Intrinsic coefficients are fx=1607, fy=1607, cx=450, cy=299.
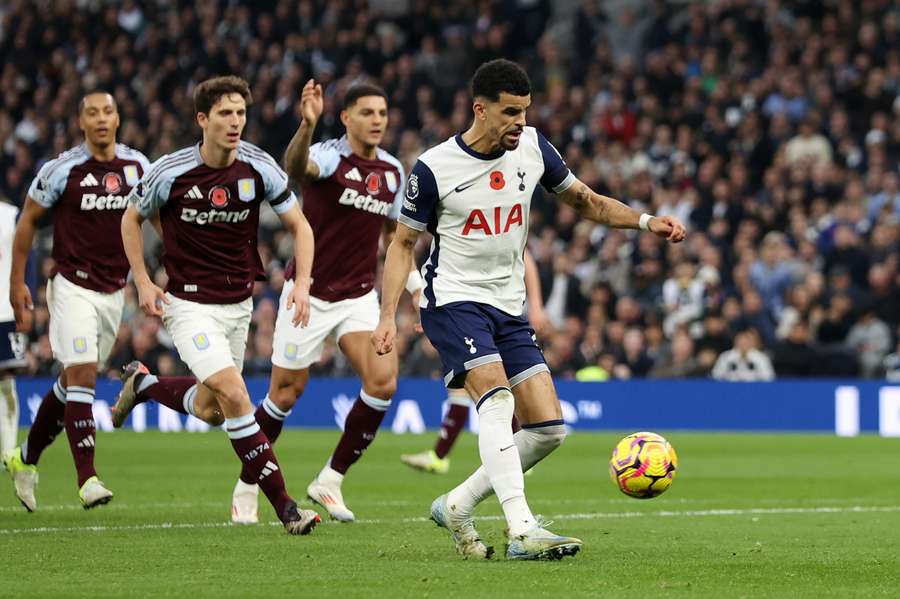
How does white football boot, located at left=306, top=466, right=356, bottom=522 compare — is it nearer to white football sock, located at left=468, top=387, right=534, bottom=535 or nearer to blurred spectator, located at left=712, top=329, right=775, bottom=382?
white football sock, located at left=468, top=387, right=534, bottom=535

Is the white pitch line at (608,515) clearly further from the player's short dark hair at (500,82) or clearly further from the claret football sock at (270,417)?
the player's short dark hair at (500,82)

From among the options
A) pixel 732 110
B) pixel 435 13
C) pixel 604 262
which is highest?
pixel 435 13

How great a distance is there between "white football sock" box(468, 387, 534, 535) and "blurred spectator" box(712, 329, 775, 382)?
1313 cm

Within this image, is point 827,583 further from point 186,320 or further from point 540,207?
point 540,207

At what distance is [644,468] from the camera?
8695 millimetres

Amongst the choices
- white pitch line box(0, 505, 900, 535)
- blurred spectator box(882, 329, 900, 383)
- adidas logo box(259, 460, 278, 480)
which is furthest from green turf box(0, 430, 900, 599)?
blurred spectator box(882, 329, 900, 383)

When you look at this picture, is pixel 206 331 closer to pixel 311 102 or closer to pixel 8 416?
pixel 311 102

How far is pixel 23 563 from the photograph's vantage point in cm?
771

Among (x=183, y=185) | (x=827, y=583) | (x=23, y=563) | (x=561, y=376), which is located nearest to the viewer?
(x=827, y=583)

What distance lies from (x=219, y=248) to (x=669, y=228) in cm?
303

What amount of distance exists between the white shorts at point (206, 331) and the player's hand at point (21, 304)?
1788mm

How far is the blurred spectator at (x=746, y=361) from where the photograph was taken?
20609 millimetres

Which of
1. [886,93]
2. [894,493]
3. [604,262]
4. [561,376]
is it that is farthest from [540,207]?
[894,493]

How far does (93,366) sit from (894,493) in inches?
241
